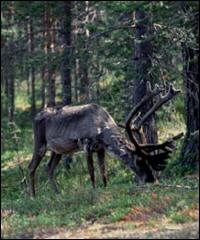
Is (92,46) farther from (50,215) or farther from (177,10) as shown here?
(50,215)

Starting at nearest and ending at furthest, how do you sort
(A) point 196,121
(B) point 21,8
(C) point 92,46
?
1. (A) point 196,121
2. (C) point 92,46
3. (B) point 21,8

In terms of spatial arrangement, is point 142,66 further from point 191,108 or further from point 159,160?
point 159,160

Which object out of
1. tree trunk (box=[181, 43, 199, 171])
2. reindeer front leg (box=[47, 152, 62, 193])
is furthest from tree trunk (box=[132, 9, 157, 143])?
reindeer front leg (box=[47, 152, 62, 193])

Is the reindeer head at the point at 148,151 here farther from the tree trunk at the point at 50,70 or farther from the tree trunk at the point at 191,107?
the tree trunk at the point at 50,70

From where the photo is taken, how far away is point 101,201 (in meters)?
10.1

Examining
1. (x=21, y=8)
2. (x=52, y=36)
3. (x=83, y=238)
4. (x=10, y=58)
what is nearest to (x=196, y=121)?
(x=83, y=238)

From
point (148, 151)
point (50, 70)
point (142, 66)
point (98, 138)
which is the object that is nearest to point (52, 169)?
point (98, 138)

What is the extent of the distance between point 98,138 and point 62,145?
0.96m

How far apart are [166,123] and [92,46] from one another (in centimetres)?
278

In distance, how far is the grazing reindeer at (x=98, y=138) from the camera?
38.4 feet

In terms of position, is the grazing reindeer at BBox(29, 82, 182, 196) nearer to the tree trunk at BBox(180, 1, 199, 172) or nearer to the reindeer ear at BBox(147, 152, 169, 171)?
the reindeer ear at BBox(147, 152, 169, 171)

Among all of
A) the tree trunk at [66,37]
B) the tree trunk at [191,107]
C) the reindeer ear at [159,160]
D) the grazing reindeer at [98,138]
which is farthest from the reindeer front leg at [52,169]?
the tree trunk at [66,37]

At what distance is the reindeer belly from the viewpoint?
13281mm

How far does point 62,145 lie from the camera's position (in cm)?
1340
